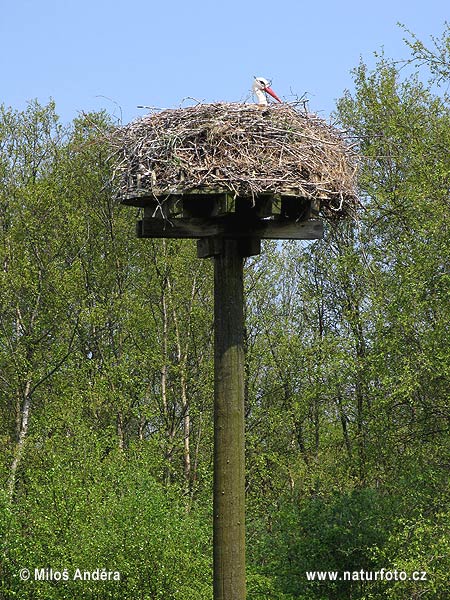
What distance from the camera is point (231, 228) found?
21.5 ft

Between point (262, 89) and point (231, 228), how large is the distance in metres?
2.37

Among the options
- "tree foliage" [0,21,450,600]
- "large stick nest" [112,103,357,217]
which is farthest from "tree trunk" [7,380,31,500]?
"large stick nest" [112,103,357,217]

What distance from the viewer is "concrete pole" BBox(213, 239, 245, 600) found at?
20.2ft

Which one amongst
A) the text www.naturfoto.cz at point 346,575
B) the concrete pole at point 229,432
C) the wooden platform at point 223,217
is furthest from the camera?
the text www.naturfoto.cz at point 346,575

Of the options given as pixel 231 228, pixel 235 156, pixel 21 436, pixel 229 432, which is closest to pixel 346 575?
pixel 21 436

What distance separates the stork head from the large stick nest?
76cm

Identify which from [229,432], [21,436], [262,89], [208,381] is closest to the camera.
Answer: [229,432]

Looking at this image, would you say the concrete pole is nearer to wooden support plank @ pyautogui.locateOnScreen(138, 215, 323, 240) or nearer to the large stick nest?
wooden support plank @ pyautogui.locateOnScreen(138, 215, 323, 240)

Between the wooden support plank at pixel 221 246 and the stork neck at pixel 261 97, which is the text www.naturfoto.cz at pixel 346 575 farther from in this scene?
the wooden support plank at pixel 221 246

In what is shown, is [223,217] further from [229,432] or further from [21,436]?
[21,436]

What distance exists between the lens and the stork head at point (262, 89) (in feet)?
27.0

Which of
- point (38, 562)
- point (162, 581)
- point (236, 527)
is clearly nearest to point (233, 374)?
point (236, 527)

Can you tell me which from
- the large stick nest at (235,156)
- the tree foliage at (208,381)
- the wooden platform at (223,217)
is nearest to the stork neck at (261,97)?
the large stick nest at (235,156)

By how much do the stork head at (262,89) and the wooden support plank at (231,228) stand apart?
68.7 inches
